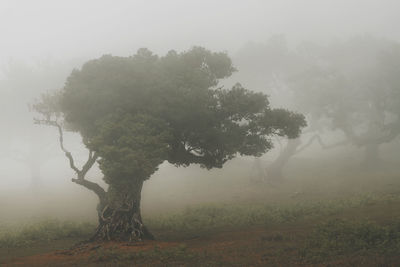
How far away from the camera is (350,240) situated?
1670cm

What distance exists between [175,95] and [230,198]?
69.4 feet

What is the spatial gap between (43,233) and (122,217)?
643 cm

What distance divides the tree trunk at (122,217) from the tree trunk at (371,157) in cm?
3853

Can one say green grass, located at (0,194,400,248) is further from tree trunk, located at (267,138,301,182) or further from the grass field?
tree trunk, located at (267,138,301,182)

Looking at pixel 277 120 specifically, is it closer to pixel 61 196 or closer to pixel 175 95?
pixel 175 95

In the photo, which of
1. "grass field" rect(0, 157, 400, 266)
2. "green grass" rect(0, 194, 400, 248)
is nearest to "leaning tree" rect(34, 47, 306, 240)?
"grass field" rect(0, 157, 400, 266)

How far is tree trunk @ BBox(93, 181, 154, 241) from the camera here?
21406 mm

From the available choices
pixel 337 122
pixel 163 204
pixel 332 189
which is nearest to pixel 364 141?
pixel 337 122

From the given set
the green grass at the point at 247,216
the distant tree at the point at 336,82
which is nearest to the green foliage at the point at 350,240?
the green grass at the point at 247,216

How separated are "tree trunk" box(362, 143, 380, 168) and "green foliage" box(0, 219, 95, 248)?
38.1 metres

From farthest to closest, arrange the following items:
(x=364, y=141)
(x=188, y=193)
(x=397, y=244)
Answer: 1. (x=364, y=141)
2. (x=188, y=193)
3. (x=397, y=244)

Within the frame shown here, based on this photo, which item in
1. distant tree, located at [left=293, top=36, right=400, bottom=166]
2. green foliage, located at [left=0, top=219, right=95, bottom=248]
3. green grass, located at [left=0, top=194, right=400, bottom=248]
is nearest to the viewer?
green foliage, located at [left=0, top=219, right=95, bottom=248]

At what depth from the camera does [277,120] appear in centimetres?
2614

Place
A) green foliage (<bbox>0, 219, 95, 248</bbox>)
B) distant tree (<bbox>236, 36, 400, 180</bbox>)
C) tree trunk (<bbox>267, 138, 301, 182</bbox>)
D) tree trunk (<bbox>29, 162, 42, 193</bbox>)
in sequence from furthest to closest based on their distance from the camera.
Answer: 1. tree trunk (<bbox>29, 162, 42, 193</bbox>)
2. distant tree (<bbox>236, 36, 400, 180</bbox>)
3. tree trunk (<bbox>267, 138, 301, 182</bbox>)
4. green foliage (<bbox>0, 219, 95, 248</bbox>)
